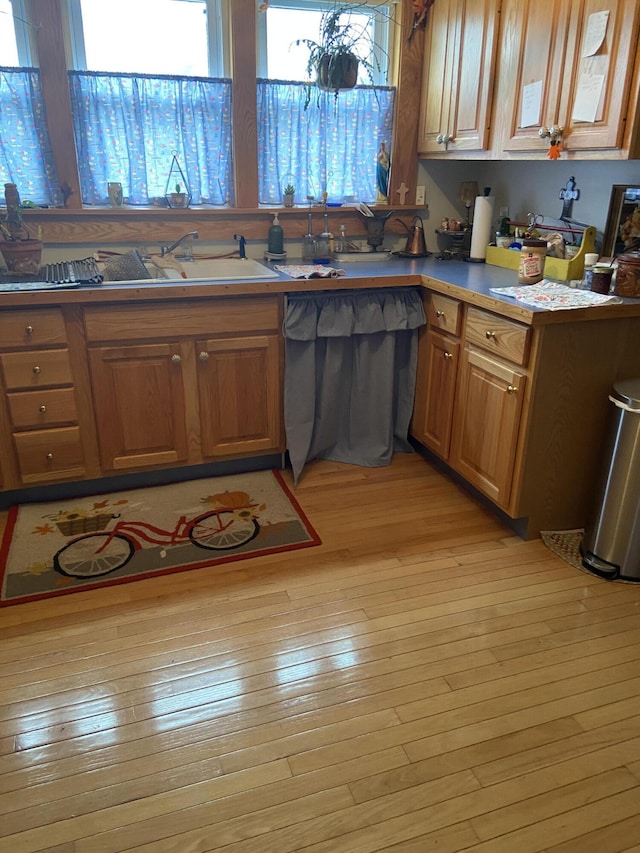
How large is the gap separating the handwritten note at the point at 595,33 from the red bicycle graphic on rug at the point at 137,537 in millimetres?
2058

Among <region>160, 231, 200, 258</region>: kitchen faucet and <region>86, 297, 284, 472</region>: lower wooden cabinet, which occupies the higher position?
<region>160, 231, 200, 258</region>: kitchen faucet

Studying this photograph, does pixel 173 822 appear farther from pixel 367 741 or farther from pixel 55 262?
pixel 55 262

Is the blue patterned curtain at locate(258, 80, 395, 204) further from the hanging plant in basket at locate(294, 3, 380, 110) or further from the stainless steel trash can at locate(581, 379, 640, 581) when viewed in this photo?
the stainless steel trash can at locate(581, 379, 640, 581)

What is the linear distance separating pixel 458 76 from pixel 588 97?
93 centimetres

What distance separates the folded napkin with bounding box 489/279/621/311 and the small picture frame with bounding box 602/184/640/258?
298 millimetres

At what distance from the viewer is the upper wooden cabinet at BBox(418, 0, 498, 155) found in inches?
107

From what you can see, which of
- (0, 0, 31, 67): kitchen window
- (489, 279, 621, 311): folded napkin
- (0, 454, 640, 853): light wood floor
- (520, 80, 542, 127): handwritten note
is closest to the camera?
(0, 454, 640, 853): light wood floor

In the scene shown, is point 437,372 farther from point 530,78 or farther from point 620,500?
point 530,78

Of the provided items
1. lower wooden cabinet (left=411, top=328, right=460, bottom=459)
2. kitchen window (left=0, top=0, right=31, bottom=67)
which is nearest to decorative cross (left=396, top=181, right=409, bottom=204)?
lower wooden cabinet (left=411, top=328, right=460, bottom=459)

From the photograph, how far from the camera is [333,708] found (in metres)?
1.72

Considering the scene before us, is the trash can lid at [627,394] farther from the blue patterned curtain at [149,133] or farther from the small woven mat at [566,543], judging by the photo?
the blue patterned curtain at [149,133]

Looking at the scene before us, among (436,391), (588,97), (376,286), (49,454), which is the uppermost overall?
(588,97)

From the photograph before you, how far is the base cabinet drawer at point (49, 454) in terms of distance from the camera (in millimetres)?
2562

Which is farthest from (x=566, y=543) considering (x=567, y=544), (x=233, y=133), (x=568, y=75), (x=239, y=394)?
(x=233, y=133)
